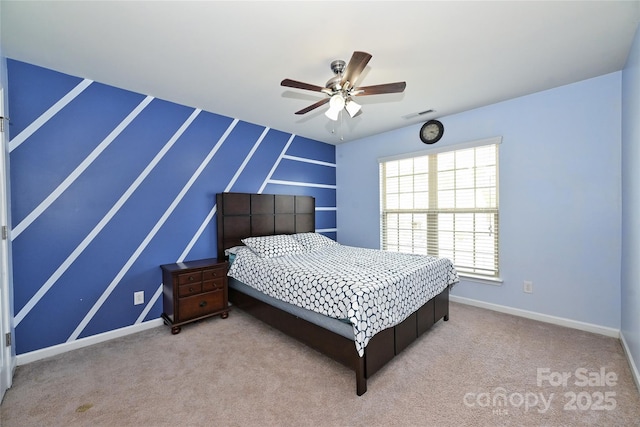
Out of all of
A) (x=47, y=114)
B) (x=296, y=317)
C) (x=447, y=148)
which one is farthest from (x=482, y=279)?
(x=47, y=114)

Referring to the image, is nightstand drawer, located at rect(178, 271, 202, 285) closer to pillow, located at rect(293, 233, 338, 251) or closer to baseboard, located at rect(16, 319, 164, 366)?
baseboard, located at rect(16, 319, 164, 366)

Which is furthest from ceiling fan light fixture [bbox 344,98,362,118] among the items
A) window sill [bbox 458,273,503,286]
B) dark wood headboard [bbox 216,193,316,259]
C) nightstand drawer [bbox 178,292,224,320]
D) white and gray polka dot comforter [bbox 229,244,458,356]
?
window sill [bbox 458,273,503,286]

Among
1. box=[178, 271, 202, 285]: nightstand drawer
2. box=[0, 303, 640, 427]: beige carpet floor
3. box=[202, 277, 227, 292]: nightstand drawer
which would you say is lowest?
box=[0, 303, 640, 427]: beige carpet floor

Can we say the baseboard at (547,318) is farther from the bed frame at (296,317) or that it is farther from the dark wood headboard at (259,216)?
the dark wood headboard at (259,216)

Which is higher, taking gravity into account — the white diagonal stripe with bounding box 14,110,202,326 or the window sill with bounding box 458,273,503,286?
the white diagonal stripe with bounding box 14,110,202,326

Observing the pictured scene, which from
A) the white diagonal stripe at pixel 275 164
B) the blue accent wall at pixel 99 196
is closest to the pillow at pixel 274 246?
the blue accent wall at pixel 99 196

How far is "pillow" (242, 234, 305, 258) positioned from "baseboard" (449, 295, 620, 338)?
2315 millimetres

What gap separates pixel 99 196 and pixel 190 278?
1194mm

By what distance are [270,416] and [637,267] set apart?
9.11ft

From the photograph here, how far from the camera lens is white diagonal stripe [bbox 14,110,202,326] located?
2.26 metres

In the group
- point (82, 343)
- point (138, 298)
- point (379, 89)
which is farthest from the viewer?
point (138, 298)

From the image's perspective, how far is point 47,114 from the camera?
2.34 metres

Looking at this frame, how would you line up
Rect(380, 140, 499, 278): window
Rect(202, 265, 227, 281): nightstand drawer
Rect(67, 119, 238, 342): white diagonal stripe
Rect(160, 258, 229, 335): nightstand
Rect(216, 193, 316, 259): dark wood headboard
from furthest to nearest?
Rect(216, 193, 316, 259): dark wood headboard < Rect(380, 140, 499, 278): window < Rect(202, 265, 227, 281): nightstand drawer < Rect(160, 258, 229, 335): nightstand < Rect(67, 119, 238, 342): white diagonal stripe

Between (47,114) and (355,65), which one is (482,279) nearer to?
(355,65)
